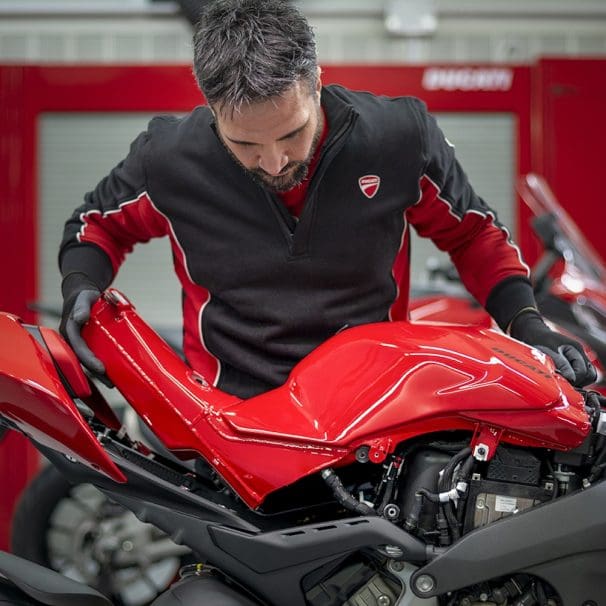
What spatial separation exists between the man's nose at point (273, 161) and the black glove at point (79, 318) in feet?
1.16

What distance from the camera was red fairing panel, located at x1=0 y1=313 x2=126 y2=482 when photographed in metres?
1.42

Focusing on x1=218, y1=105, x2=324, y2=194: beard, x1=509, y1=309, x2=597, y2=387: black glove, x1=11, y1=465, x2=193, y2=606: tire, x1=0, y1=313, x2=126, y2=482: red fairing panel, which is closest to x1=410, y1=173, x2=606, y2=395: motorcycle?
x1=11, y1=465, x2=193, y2=606: tire

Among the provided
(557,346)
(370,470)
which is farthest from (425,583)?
(557,346)

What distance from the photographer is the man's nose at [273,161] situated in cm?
152

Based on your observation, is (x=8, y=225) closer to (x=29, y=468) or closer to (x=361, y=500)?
(x=29, y=468)

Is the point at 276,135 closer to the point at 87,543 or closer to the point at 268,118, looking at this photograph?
the point at 268,118

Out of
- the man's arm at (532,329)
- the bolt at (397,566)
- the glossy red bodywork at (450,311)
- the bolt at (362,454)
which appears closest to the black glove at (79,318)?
the bolt at (362,454)

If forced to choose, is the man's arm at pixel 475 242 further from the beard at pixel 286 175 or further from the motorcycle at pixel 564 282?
the motorcycle at pixel 564 282

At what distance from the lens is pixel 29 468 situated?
4.23 m

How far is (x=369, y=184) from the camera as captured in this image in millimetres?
1687

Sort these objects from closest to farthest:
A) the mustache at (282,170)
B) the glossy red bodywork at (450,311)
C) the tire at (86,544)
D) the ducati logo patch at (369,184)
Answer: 1. the mustache at (282,170)
2. the ducati logo patch at (369,184)
3. the tire at (86,544)
4. the glossy red bodywork at (450,311)

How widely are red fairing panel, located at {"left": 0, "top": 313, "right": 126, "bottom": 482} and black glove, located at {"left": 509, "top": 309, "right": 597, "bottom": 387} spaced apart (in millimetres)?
688

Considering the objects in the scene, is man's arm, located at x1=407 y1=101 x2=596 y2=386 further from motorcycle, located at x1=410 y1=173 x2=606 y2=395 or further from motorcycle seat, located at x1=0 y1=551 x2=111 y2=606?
motorcycle, located at x1=410 y1=173 x2=606 y2=395

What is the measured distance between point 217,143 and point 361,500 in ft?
2.08
